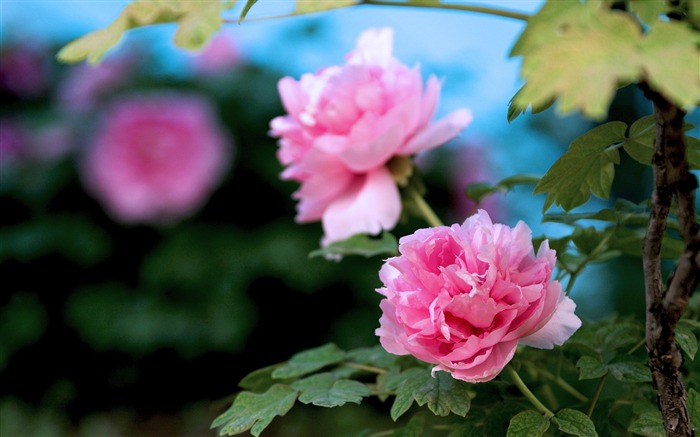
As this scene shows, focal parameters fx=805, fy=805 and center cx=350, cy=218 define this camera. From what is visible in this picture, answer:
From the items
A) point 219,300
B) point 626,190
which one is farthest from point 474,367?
point 626,190

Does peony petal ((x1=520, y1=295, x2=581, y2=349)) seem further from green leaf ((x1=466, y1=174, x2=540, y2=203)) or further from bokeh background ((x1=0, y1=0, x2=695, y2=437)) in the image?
bokeh background ((x1=0, y1=0, x2=695, y2=437))

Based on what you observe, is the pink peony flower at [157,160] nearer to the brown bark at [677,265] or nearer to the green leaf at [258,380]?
the green leaf at [258,380]

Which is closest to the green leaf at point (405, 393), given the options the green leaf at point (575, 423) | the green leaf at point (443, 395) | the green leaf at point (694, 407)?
the green leaf at point (443, 395)

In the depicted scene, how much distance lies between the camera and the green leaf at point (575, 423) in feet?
1.94

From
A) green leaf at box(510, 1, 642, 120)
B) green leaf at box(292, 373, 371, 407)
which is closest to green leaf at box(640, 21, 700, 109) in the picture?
green leaf at box(510, 1, 642, 120)

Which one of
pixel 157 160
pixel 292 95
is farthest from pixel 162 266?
pixel 292 95

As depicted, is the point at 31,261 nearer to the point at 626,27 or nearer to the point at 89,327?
the point at 89,327

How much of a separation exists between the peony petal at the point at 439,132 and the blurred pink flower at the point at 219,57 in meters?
1.63

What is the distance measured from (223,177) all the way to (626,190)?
6.07ft

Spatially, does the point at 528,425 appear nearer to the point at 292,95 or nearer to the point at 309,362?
the point at 309,362

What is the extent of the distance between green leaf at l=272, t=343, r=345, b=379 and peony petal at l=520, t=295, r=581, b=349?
239 mm

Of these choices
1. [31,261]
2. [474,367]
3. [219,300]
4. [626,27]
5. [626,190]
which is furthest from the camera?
[626,190]

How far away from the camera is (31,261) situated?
94.5 inches

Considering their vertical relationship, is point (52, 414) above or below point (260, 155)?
below
